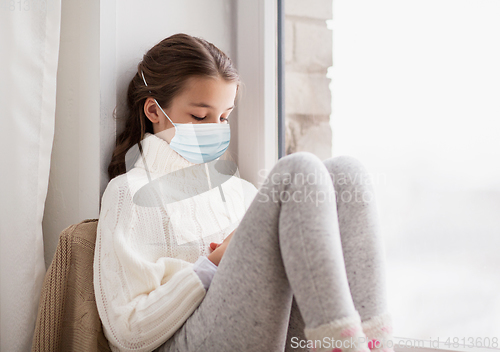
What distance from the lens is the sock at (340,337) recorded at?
0.56 meters

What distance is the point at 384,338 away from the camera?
646 millimetres

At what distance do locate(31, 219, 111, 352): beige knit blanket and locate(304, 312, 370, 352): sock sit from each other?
0.47m

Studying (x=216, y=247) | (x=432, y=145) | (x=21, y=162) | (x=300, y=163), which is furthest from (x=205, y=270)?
(x=432, y=145)

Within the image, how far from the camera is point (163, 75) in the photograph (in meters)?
1.03

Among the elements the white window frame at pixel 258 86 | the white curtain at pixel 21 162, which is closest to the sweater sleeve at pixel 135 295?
the white curtain at pixel 21 162

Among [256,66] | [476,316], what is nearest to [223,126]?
[256,66]

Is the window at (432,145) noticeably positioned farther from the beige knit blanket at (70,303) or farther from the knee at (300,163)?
the beige knit blanket at (70,303)

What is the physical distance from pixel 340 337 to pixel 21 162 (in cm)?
77

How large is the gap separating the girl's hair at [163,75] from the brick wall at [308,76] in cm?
25

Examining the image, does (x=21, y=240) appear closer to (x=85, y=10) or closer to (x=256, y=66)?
(x=85, y=10)

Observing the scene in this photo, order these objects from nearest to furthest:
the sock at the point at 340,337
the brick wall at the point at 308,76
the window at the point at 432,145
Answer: the sock at the point at 340,337, the window at the point at 432,145, the brick wall at the point at 308,76

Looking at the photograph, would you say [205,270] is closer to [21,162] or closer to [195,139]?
[195,139]

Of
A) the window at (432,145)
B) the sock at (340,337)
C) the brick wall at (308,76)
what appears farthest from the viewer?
the brick wall at (308,76)

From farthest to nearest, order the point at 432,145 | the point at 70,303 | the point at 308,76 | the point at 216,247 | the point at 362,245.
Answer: the point at 308,76
the point at 432,145
the point at 216,247
the point at 70,303
the point at 362,245
